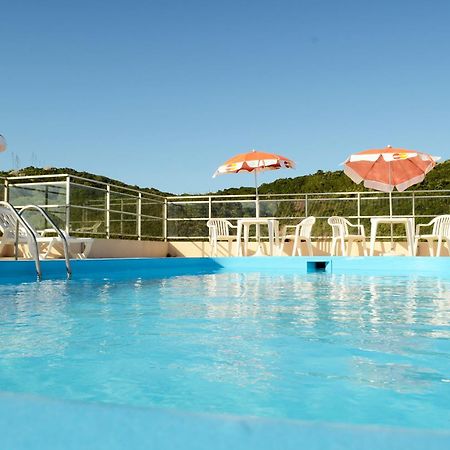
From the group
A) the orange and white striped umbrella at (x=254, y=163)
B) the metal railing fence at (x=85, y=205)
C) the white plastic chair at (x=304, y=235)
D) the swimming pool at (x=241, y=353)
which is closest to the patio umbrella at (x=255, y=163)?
the orange and white striped umbrella at (x=254, y=163)

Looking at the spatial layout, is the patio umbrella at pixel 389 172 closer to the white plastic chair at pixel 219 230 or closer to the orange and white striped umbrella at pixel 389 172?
the orange and white striped umbrella at pixel 389 172

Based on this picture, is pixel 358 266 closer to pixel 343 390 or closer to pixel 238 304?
pixel 238 304

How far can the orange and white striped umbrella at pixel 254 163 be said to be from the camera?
1035cm

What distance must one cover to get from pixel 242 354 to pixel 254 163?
27.5 feet

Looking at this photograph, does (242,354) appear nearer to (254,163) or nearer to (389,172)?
(254,163)

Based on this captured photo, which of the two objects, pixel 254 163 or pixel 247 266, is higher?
pixel 254 163

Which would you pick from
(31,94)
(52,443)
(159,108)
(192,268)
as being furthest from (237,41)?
(52,443)

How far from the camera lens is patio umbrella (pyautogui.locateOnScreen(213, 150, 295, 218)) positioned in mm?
10352

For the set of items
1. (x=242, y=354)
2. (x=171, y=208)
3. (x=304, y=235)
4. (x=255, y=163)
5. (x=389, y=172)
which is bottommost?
(x=242, y=354)

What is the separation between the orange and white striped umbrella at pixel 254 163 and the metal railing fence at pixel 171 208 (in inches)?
31.6

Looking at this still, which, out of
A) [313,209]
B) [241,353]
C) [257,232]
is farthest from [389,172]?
[241,353]

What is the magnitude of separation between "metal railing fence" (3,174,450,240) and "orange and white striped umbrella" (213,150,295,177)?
80cm

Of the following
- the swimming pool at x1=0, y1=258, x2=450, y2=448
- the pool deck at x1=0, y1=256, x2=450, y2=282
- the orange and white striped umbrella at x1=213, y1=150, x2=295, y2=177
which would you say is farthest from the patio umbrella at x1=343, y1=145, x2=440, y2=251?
the swimming pool at x1=0, y1=258, x2=450, y2=448

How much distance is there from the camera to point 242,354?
2.12m
